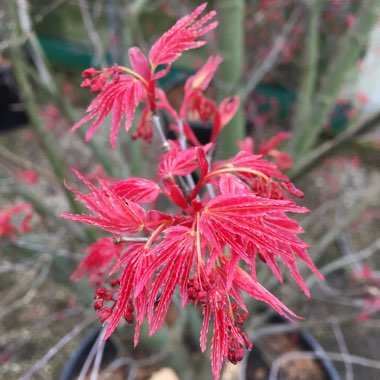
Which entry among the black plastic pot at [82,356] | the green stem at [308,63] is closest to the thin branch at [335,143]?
the green stem at [308,63]

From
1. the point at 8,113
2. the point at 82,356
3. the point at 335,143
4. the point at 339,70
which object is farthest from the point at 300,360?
the point at 8,113

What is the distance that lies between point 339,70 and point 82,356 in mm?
1370

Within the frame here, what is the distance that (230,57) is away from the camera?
56.8 inches

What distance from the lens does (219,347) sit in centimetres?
49

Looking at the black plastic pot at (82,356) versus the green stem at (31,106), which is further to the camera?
the black plastic pot at (82,356)

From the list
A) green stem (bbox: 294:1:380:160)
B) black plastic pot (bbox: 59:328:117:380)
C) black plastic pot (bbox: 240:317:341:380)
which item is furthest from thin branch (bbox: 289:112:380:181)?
black plastic pot (bbox: 59:328:117:380)

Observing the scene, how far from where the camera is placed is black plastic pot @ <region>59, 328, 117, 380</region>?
1.53 m

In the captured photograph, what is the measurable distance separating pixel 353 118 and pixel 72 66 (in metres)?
2.59

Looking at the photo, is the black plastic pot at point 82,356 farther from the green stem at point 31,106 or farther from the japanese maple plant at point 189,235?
the japanese maple plant at point 189,235

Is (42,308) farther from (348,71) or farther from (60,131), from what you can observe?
(348,71)

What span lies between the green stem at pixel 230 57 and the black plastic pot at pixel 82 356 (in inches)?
34.1

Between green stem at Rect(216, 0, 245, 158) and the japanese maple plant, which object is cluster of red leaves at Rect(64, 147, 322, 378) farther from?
green stem at Rect(216, 0, 245, 158)

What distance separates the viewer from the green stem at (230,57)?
1359 mm

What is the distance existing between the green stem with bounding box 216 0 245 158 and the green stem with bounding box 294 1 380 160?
0.23 metres
